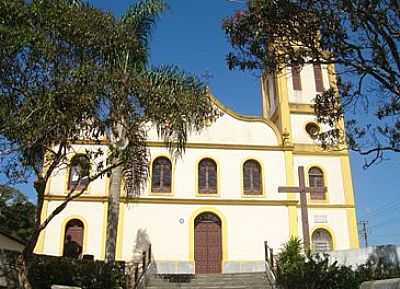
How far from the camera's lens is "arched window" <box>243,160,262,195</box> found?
770 inches

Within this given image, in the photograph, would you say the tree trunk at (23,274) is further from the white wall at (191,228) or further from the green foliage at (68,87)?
the white wall at (191,228)

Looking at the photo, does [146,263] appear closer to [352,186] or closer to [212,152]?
[212,152]

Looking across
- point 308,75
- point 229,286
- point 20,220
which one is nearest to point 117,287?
point 229,286

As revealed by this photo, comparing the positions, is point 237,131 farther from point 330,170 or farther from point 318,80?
point 318,80

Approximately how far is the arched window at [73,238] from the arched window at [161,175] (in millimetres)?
3491

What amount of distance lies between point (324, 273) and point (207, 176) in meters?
8.74

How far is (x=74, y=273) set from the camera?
11.0 meters

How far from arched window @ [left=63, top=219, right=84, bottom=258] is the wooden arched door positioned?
4.85m

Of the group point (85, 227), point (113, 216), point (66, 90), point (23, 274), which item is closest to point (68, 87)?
point (66, 90)

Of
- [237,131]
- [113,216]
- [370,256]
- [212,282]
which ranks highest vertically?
[237,131]

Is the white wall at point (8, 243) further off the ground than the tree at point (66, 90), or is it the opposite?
the tree at point (66, 90)

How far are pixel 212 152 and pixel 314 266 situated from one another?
8.76 m

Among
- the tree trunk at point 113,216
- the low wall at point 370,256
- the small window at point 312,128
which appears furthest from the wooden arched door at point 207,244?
the small window at point 312,128

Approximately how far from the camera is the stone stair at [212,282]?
14.4 metres
